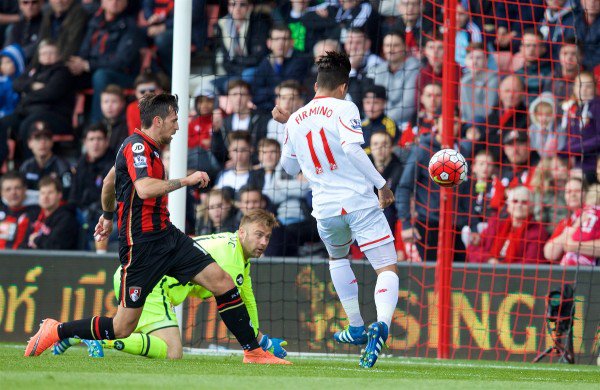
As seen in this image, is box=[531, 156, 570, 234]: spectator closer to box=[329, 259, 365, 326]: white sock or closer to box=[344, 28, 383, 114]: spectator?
box=[344, 28, 383, 114]: spectator

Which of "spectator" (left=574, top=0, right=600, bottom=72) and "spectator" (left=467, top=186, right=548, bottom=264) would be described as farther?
"spectator" (left=574, top=0, right=600, bottom=72)

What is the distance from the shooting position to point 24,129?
1393 cm

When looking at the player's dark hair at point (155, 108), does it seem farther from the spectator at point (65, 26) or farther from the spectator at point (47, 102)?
the spectator at point (65, 26)

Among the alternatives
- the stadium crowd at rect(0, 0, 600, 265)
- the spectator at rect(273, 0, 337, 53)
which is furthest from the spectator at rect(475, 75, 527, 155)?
the spectator at rect(273, 0, 337, 53)

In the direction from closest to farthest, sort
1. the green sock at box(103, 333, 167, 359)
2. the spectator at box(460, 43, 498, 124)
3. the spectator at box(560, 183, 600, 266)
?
the green sock at box(103, 333, 167, 359), the spectator at box(560, 183, 600, 266), the spectator at box(460, 43, 498, 124)

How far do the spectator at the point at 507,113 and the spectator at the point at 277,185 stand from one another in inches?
78.1

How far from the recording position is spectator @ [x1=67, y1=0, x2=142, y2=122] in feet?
45.9

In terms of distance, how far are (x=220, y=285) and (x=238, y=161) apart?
4.46 m

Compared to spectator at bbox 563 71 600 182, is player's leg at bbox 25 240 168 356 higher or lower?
lower

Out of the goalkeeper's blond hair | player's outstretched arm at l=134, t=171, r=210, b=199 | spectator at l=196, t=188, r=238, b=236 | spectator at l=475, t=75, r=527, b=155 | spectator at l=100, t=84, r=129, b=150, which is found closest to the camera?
player's outstretched arm at l=134, t=171, r=210, b=199

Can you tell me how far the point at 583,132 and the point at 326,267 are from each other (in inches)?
121

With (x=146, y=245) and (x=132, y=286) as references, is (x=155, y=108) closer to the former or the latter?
(x=146, y=245)

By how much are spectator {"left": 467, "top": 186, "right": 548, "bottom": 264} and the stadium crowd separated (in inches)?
0.5

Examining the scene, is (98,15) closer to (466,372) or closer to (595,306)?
(595,306)
